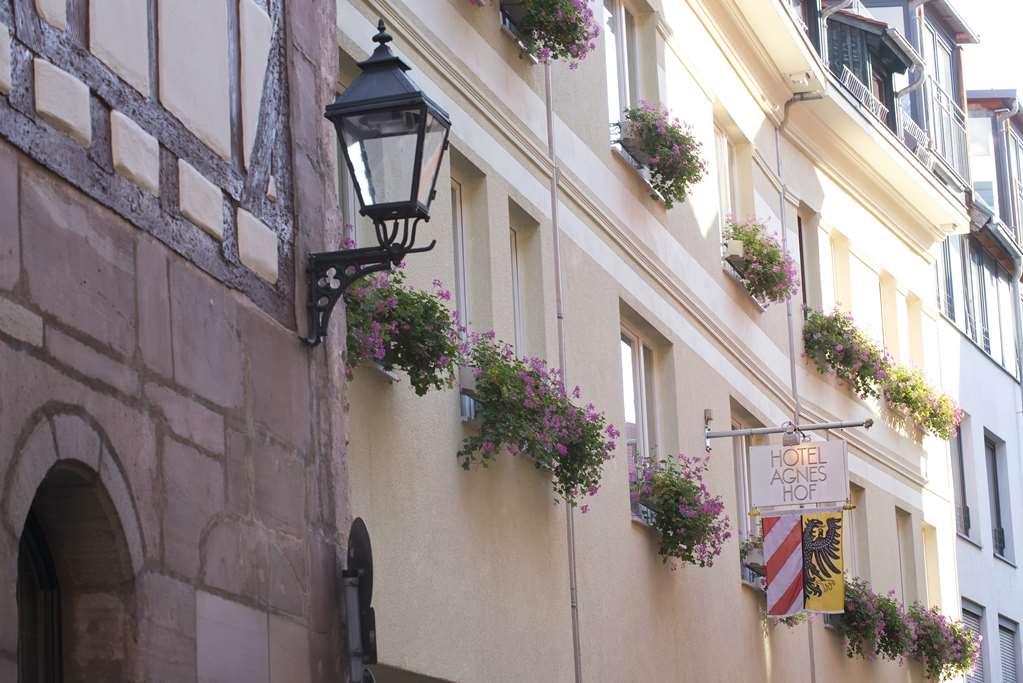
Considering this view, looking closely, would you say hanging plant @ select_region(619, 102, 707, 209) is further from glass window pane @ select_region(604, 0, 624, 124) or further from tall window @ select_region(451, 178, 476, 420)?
tall window @ select_region(451, 178, 476, 420)

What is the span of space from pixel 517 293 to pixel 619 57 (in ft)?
12.1

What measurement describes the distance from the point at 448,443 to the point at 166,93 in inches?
176

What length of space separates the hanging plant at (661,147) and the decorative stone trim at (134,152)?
884 centimetres

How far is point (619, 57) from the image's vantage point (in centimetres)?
1603

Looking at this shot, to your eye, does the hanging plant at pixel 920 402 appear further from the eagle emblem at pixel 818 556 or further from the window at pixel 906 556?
the eagle emblem at pixel 818 556

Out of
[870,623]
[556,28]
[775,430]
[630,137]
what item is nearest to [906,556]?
[870,623]

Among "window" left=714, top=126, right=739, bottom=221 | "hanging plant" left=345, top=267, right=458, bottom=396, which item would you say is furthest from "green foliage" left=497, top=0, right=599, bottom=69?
"window" left=714, top=126, right=739, bottom=221

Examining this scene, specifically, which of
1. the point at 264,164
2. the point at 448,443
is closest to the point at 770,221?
the point at 448,443

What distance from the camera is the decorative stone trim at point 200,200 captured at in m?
6.84

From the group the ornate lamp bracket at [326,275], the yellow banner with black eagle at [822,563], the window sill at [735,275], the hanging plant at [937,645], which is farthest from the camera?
the hanging plant at [937,645]

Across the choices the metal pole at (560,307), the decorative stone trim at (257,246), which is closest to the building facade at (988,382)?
the metal pole at (560,307)

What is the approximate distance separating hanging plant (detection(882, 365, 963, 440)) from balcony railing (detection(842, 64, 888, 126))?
292 centimetres

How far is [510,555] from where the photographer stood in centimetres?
1173

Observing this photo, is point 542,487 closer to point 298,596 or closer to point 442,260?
point 442,260
